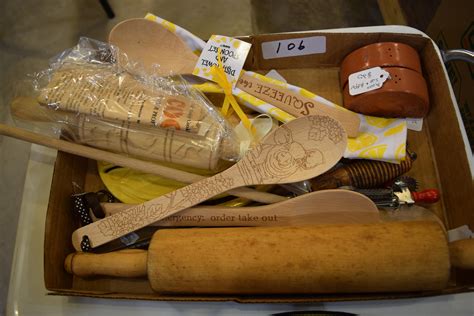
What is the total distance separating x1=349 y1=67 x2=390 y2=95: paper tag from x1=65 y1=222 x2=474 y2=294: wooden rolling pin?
0.71 feet

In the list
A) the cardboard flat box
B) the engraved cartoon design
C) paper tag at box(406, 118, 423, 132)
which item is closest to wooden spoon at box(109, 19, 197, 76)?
the cardboard flat box

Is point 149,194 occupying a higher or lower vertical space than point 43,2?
lower

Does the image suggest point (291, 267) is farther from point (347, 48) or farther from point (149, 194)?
point (347, 48)

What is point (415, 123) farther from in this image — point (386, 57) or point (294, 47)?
point (294, 47)

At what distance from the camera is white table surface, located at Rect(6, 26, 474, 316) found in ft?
1.49

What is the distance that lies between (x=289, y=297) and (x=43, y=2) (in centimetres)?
126

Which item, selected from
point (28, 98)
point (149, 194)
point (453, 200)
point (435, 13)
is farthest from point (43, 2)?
point (453, 200)

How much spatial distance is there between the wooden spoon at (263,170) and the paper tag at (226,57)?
0.49 feet

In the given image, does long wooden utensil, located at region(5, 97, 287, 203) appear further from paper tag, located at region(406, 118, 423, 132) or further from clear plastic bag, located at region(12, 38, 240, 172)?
paper tag, located at region(406, 118, 423, 132)

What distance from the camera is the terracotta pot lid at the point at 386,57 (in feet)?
1.81

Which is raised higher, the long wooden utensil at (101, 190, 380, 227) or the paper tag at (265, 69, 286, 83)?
the paper tag at (265, 69, 286, 83)

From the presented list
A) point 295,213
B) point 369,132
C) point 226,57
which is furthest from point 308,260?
point 226,57

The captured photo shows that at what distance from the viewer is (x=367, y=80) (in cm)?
55

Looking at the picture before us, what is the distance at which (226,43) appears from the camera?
23.7 inches
